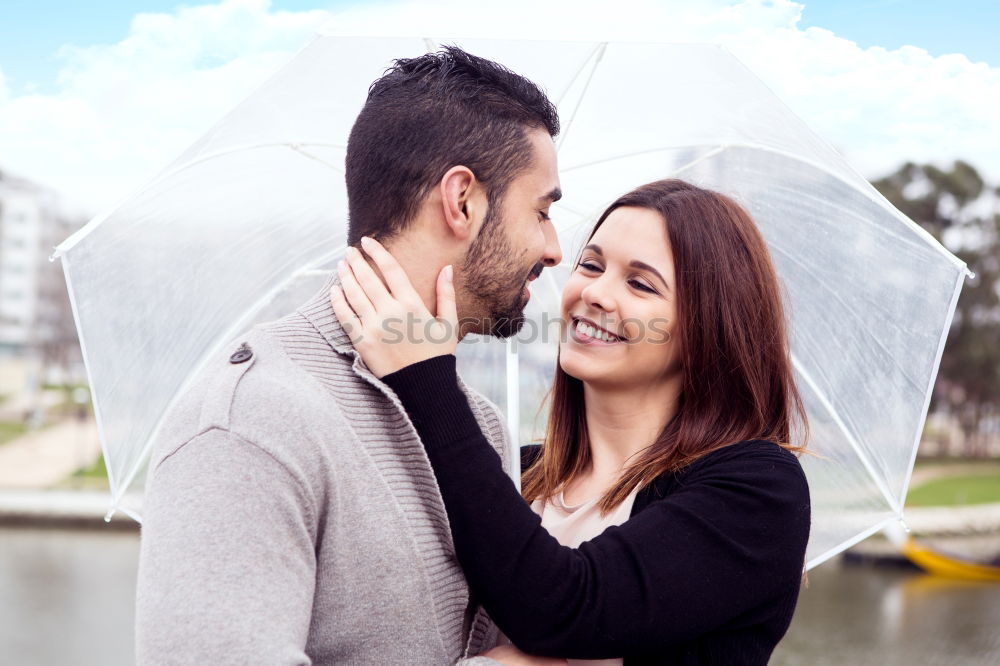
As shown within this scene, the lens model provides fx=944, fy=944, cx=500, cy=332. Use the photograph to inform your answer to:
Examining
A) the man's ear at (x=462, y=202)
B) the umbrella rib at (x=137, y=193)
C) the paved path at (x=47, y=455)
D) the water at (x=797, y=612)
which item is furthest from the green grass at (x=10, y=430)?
the man's ear at (x=462, y=202)

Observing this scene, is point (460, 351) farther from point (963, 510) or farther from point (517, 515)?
point (963, 510)

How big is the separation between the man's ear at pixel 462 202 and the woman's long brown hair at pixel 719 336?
2.55 feet

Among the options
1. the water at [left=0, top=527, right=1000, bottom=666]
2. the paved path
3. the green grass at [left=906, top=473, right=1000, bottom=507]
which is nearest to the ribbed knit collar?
the water at [left=0, top=527, right=1000, bottom=666]

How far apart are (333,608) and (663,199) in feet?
4.89

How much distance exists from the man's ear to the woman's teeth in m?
0.70

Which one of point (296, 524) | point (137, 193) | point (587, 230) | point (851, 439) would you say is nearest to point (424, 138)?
point (296, 524)

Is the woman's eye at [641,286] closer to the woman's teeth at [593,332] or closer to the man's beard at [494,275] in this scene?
the woman's teeth at [593,332]

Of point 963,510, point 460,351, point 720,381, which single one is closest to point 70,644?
point 460,351

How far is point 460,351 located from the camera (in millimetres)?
3402

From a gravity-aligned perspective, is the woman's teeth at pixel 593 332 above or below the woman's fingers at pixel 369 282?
below

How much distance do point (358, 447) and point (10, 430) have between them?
32.1 meters

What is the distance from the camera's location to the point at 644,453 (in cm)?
253

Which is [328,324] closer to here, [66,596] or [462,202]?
[462,202]

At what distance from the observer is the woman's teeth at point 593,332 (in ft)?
8.22
